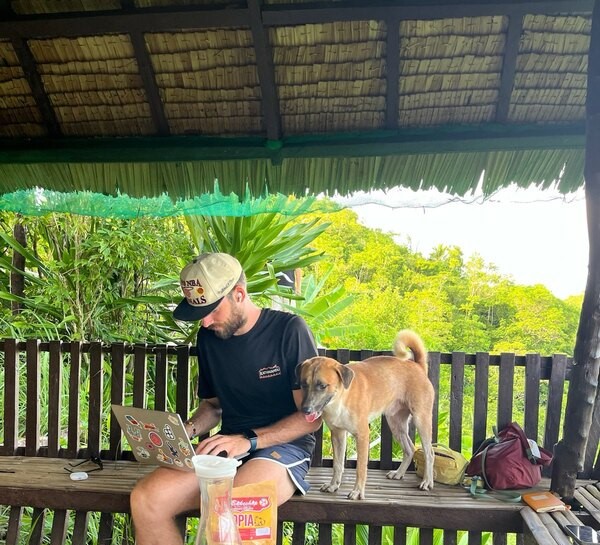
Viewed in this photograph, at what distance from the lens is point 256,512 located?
191cm

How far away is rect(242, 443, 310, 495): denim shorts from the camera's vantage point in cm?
259

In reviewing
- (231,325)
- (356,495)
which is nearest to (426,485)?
(356,495)

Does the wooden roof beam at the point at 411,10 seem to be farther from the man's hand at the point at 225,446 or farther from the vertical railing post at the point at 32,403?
the vertical railing post at the point at 32,403

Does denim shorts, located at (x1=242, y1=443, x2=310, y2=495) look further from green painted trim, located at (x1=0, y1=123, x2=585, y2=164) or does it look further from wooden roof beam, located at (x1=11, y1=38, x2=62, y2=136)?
wooden roof beam, located at (x1=11, y1=38, x2=62, y2=136)

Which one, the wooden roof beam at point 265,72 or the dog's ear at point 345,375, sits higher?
the wooden roof beam at point 265,72

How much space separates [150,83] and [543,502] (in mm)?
2788

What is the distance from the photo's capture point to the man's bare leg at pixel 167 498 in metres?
2.43

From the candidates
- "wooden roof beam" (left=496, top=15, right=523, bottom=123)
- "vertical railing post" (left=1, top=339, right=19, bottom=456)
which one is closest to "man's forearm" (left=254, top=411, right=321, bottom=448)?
"wooden roof beam" (left=496, top=15, right=523, bottom=123)

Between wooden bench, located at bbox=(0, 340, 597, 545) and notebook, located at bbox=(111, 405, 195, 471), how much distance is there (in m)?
0.46

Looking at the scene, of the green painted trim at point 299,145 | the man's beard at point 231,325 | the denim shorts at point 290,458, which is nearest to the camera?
the denim shorts at point 290,458

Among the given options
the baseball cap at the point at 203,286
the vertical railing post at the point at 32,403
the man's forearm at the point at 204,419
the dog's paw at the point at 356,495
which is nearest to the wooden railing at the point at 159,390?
the vertical railing post at the point at 32,403

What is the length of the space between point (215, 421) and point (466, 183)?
6.00 ft

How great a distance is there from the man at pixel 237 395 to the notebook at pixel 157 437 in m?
0.08

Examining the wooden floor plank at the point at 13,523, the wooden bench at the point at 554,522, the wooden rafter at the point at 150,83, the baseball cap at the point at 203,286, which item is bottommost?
the wooden floor plank at the point at 13,523
